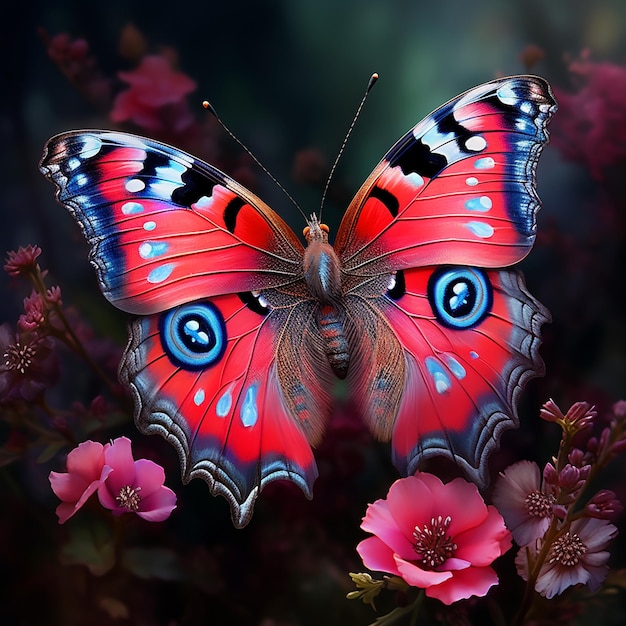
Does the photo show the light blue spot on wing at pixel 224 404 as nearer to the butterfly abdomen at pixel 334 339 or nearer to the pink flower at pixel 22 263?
the butterfly abdomen at pixel 334 339

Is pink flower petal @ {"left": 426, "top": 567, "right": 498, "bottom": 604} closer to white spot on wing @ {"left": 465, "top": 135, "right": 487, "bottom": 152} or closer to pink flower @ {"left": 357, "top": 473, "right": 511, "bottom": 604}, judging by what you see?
pink flower @ {"left": 357, "top": 473, "right": 511, "bottom": 604}

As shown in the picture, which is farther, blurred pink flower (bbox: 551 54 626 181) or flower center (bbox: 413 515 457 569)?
blurred pink flower (bbox: 551 54 626 181)

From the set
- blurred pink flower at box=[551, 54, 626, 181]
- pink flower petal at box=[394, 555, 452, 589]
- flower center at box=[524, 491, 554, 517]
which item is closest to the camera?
pink flower petal at box=[394, 555, 452, 589]

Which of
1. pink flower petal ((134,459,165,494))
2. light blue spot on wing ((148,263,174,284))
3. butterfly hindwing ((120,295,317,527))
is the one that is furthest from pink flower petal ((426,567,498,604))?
light blue spot on wing ((148,263,174,284))

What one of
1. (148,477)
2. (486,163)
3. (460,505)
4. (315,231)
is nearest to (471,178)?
(486,163)

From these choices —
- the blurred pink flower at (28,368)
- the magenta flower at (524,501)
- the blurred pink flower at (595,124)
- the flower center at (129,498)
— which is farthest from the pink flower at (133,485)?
the blurred pink flower at (595,124)

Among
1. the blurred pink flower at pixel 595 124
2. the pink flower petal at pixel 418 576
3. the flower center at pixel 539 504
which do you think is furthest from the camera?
the blurred pink flower at pixel 595 124
